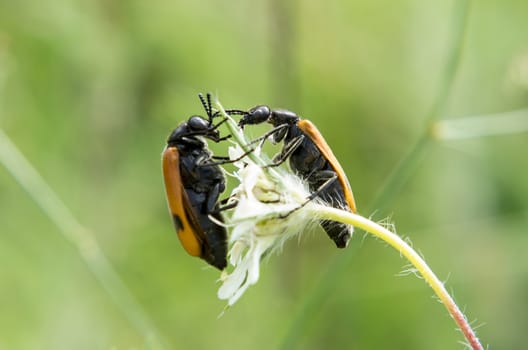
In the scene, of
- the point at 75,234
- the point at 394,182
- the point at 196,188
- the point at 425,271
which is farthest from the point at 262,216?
the point at 75,234

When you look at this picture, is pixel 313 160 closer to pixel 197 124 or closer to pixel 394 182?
pixel 197 124

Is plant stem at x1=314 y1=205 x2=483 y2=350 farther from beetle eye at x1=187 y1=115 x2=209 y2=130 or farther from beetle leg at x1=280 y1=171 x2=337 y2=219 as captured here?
beetle eye at x1=187 y1=115 x2=209 y2=130

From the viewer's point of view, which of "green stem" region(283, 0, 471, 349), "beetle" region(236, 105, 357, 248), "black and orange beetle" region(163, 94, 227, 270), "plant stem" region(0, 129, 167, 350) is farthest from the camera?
"plant stem" region(0, 129, 167, 350)

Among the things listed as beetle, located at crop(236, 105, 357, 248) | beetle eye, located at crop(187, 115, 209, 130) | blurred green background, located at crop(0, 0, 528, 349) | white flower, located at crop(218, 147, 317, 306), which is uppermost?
beetle eye, located at crop(187, 115, 209, 130)

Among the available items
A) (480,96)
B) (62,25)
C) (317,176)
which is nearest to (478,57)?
(480,96)

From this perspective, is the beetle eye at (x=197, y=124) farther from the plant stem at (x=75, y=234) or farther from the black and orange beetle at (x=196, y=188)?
the plant stem at (x=75, y=234)

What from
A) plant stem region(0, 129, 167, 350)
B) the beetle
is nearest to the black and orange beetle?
the beetle

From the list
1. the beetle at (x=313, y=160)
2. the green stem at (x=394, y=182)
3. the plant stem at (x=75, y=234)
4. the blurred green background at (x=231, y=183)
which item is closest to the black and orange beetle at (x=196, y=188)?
the beetle at (x=313, y=160)
